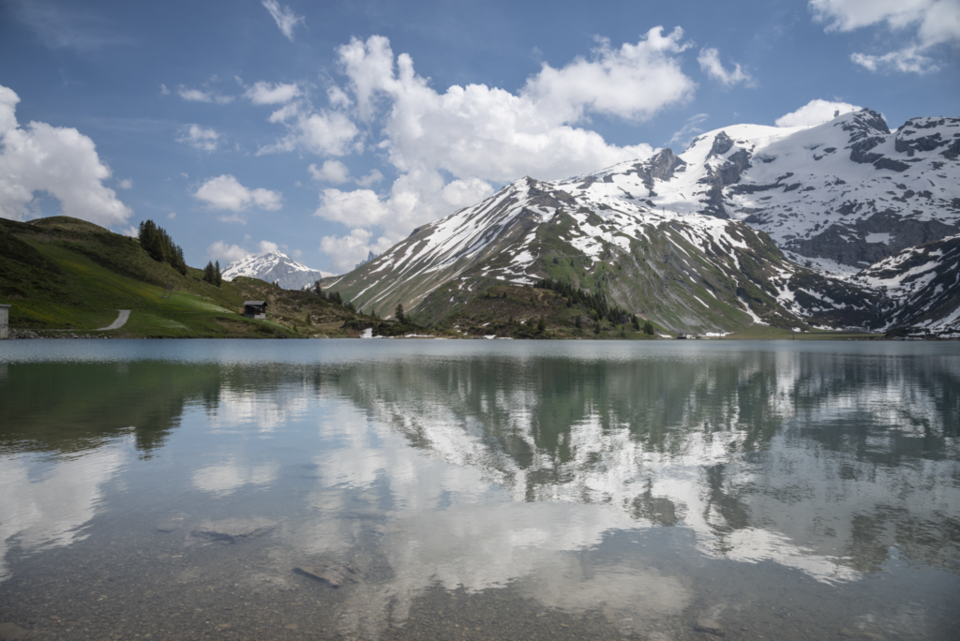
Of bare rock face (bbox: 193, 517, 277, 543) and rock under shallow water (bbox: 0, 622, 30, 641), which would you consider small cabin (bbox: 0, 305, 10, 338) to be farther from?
rock under shallow water (bbox: 0, 622, 30, 641)

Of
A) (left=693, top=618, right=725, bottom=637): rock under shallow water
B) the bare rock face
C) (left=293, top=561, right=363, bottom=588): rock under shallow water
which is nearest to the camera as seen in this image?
(left=693, top=618, right=725, bottom=637): rock under shallow water

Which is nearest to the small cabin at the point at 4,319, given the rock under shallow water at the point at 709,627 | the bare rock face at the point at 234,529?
the bare rock face at the point at 234,529

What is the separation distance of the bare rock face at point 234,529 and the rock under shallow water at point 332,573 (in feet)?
10.6

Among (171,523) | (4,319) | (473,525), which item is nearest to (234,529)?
(171,523)

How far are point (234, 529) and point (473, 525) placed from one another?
293 inches

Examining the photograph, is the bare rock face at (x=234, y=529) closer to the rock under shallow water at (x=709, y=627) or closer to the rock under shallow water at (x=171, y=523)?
the rock under shallow water at (x=171, y=523)

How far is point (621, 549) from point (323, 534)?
887 centimetres

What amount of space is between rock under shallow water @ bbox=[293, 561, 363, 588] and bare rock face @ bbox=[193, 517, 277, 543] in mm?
3234

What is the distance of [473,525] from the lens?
1747 centimetres

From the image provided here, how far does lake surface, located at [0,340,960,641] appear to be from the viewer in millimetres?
11719

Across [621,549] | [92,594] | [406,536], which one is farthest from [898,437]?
[92,594]

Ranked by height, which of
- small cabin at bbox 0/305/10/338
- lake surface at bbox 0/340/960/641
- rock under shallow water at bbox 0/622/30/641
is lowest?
lake surface at bbox 0/340/960/641

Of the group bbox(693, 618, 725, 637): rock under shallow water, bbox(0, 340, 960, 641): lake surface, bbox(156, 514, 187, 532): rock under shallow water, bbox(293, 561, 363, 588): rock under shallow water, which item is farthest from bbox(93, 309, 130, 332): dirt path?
bbox(693, 618, 725, 637): rock under shallow water

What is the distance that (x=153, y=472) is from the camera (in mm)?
22906
